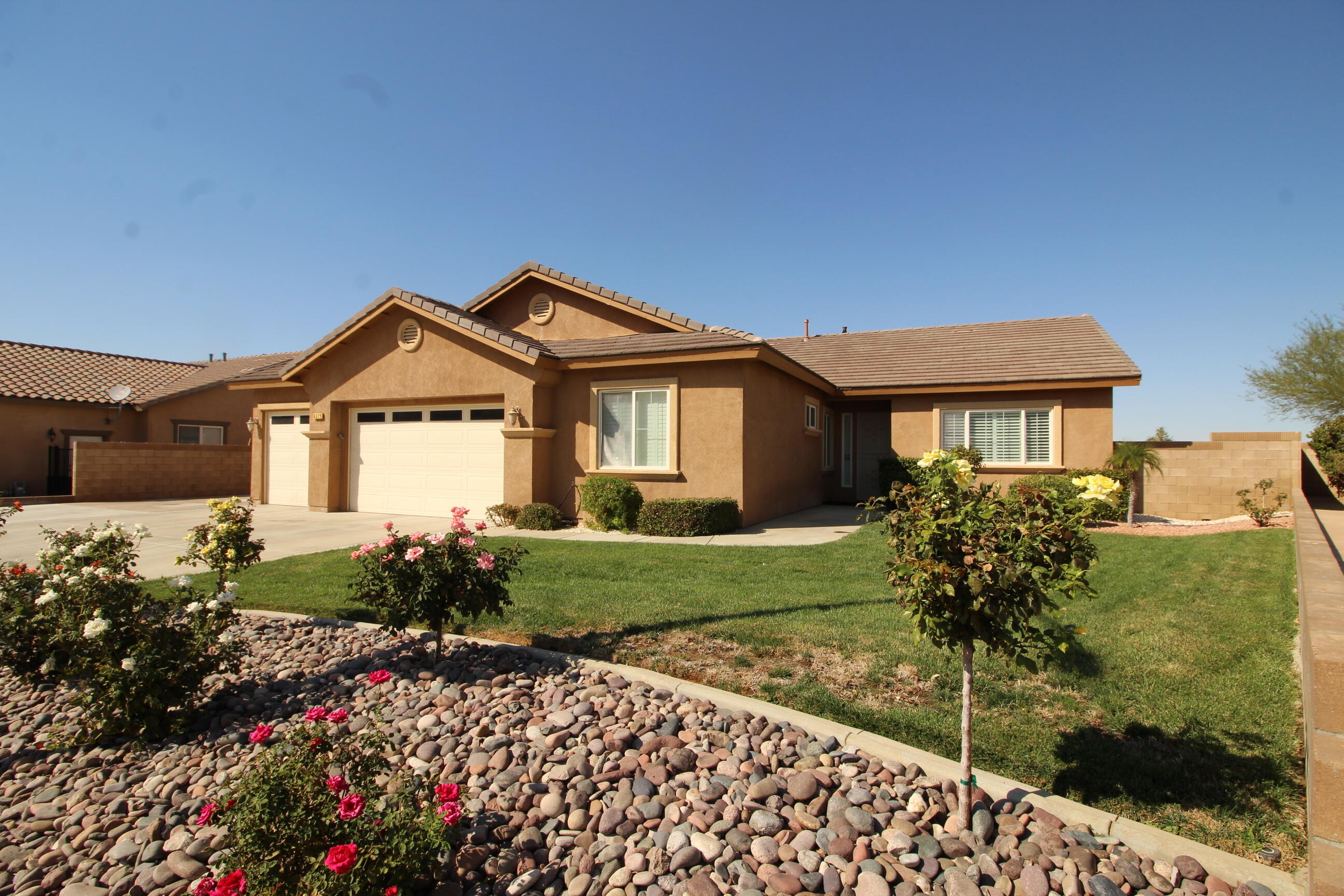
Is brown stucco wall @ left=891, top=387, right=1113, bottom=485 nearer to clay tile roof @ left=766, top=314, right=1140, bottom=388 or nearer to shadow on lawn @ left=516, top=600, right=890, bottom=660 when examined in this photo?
clay tile roof @ left=766, top=314, right=1140, bottom=388

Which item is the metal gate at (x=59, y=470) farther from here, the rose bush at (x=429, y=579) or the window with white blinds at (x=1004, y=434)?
the window with white blinds at (x=1004, y=434)

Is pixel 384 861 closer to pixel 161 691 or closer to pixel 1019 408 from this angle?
pixel 161 691

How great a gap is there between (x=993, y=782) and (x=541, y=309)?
14.6 m

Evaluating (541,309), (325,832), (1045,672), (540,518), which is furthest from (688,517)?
(325,832)

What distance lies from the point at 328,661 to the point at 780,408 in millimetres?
10603

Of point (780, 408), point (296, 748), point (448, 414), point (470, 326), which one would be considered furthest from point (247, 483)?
point (296, 748)

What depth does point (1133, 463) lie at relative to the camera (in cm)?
1475

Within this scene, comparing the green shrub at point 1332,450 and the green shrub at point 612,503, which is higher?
the green shrub at point 1332,450

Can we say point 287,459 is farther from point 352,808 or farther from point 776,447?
point 352,808

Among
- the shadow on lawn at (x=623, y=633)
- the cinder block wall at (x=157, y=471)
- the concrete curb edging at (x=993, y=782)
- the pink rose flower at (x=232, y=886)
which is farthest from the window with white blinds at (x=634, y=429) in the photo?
the cinder block wall at (x=157, y=471)

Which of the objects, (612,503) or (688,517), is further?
(612,503)

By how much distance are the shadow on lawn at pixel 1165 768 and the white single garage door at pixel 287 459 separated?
1729cm

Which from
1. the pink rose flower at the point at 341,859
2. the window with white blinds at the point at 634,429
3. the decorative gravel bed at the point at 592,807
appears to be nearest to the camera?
the pink rose flower at the point at 341,859

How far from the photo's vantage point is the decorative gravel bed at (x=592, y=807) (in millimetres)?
2865
